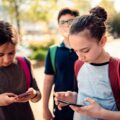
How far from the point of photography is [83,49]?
208cm

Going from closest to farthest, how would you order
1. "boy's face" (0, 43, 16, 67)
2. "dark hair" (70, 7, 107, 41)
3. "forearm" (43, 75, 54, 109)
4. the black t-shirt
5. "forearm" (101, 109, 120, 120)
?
1. "forearm" (101, 109, 120, 120)
2. "dark hair" (70, 7, 107, 41)
3. "boy's face" (0, 43, 16, 67)
4. the black t-shirt
5. "forearm" (43, 75, 54, 109)

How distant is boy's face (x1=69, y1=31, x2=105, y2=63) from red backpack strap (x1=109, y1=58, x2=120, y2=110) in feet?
0.36

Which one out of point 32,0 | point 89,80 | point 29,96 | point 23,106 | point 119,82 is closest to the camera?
point 119,82

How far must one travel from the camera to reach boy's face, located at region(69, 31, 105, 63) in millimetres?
2078

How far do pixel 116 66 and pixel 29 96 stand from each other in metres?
0.68

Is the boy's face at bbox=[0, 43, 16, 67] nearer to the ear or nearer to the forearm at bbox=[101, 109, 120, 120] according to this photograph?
the ear

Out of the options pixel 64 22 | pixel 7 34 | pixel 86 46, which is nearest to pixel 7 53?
pixel 7 34

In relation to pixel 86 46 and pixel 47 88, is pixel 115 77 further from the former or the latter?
pixel 47 88

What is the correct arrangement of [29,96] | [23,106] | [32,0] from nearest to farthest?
[29,96] → [23,106] → [32,0]

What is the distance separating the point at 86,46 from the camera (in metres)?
2.07

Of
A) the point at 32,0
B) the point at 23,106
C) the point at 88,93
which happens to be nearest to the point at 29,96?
the point at 23,106

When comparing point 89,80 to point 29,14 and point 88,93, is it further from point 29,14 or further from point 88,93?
point 29,14

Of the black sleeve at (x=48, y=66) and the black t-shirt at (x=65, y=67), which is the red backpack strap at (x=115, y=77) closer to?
the black t-shirt at (x=65, y=67)

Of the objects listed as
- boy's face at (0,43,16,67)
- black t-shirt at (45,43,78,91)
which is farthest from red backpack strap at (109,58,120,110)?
black t-shirt at (45,43,78,91)
